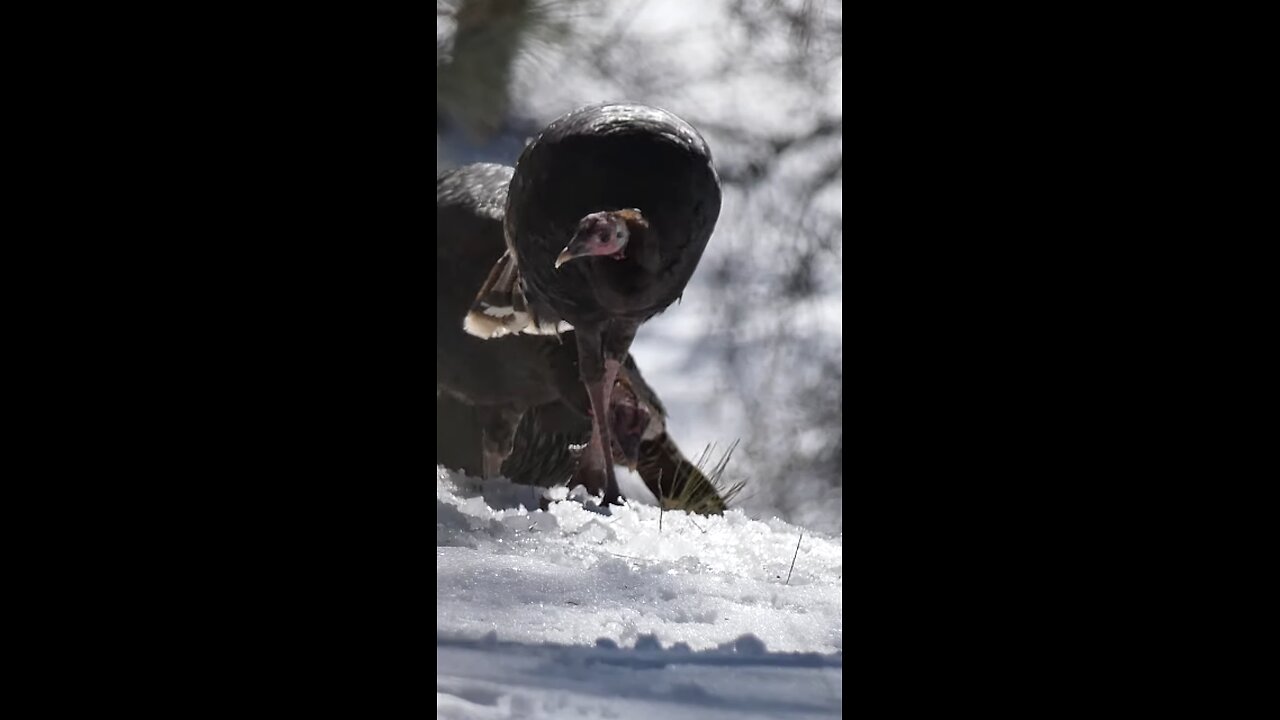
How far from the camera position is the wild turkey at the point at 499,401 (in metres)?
1.81

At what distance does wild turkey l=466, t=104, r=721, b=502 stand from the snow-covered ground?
0.76 ft

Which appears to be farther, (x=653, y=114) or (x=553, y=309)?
(x=553, y=309)

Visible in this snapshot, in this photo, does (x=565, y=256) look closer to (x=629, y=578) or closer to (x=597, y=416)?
(x=597, y=416)

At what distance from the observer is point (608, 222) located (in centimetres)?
181

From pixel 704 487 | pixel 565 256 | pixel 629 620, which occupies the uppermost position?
pixel 565 256

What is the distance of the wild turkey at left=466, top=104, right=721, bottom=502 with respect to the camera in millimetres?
1796

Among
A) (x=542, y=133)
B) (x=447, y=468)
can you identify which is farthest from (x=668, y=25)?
(x=447, y=468)

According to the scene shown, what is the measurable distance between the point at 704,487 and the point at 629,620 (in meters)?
0.33

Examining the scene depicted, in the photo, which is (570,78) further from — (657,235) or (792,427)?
(792,427)

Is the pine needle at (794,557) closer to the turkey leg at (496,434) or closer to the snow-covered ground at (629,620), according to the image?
the snow-covered ground at (629,620)

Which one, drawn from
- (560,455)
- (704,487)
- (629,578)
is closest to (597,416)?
(560,455)

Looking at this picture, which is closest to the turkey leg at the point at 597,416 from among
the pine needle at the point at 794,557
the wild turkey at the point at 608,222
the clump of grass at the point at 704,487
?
the wild turkey at the point at 608,222

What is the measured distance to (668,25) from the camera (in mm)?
1712
